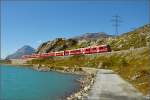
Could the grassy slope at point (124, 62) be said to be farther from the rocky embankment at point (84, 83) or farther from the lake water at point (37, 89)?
the lake water at point (37, 89)

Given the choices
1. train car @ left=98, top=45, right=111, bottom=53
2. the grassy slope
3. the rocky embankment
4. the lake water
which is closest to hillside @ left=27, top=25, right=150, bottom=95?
the grassy slope

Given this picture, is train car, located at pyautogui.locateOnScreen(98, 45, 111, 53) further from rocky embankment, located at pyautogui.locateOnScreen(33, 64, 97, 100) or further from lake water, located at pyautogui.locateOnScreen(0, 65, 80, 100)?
lake water, located at pyautogui.locateOnScreen(0, 65, 80, 100)

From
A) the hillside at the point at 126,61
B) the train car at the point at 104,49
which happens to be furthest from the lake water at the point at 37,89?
the train car at the point at 104,49

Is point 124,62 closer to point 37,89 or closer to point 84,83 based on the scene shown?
point 84,83

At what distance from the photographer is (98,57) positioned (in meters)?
129

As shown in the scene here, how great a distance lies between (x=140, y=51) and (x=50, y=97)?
186 ft

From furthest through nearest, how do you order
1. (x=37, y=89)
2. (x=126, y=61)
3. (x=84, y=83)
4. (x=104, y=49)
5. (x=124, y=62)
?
(x=104, y=49)
(x=126, y=61)
(x=124, y=62)
(x=84, y=83)
(x=37, y=89)

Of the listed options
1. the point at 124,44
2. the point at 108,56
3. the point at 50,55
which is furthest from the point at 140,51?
the point at 50,55

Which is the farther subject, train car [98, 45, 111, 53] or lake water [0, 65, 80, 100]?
train car [98, 45, 111, 53]

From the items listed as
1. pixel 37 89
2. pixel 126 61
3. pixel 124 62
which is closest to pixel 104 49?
pixel 126 61

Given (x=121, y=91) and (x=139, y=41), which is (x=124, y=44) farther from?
(x=121, y=91)

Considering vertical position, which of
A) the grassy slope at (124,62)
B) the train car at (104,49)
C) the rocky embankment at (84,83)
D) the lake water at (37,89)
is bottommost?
the lake water at (37,89)

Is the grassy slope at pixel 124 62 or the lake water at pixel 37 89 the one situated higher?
the grassy slope at pixel 124 62

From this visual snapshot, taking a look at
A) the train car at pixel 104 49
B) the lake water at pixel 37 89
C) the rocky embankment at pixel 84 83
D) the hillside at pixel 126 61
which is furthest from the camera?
the train car at pixel 104 49
